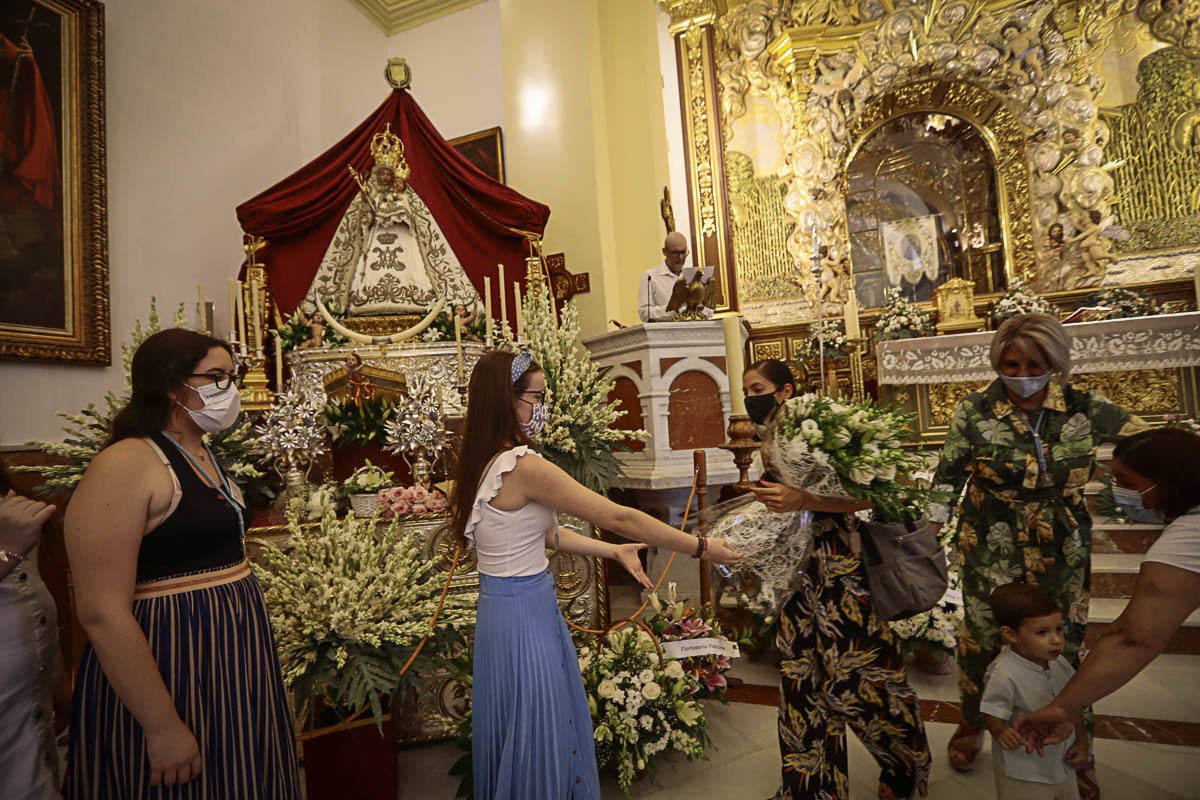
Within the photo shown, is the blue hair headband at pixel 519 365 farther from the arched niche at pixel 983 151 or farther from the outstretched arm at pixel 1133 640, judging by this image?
the arched niche at pixel 983 151

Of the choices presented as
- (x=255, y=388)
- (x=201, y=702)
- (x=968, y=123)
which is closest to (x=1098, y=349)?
(x=968, y=123)

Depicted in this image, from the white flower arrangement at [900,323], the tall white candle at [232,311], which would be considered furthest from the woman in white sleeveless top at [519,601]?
the white flower arrangement at [900,323]

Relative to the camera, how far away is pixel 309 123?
7770mm

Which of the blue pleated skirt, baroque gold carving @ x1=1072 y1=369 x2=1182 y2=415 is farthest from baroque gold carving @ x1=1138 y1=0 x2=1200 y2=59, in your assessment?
the blue pleated skirt

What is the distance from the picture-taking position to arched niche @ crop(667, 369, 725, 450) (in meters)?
4.61

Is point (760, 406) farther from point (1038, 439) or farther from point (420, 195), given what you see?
point (420, 195)

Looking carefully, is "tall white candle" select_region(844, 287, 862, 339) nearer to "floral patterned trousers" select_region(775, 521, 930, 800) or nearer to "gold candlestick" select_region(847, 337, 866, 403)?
"gold candlestick" select_region(847, 337, 866, 403)

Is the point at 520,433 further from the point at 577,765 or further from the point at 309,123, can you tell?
the point at 309,123

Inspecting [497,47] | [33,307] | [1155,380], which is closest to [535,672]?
[33,307]

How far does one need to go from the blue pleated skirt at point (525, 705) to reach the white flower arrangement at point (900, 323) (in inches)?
243

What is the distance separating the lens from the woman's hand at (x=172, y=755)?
1.42 meters

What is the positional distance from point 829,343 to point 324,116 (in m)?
7.05

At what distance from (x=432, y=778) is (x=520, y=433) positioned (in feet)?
6.30

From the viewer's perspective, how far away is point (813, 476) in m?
2.07
